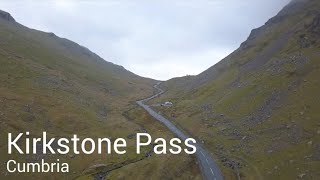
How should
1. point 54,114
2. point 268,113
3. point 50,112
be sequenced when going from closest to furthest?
point 268,113 → point 54,114 → point 50,112

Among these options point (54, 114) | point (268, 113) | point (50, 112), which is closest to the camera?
point (268, 113)

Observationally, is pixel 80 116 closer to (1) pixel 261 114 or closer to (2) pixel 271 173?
(1) pixel 261 114

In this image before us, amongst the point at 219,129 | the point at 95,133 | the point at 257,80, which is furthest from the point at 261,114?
the point at 95,133

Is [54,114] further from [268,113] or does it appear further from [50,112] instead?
[268,113]

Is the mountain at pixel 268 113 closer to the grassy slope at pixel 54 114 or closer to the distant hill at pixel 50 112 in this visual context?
the grassy slope at pixel 54 114

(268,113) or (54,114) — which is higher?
(54,114)

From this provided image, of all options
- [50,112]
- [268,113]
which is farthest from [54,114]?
[268,113]

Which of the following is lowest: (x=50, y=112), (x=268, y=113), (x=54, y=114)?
(x=268, y=113)

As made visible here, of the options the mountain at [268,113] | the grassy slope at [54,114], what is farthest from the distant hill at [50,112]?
the mountain at [268,113]
